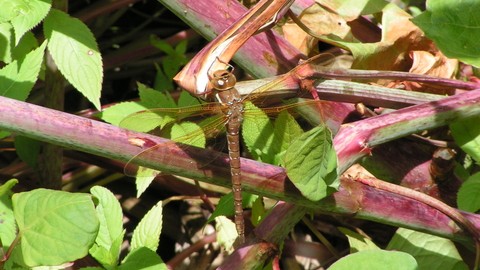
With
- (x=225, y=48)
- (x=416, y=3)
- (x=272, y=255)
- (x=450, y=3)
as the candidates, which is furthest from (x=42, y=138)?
(x=416, y=3)

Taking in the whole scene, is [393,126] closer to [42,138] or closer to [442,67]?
[442,67]

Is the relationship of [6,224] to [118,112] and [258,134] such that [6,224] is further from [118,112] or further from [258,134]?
[258,134]

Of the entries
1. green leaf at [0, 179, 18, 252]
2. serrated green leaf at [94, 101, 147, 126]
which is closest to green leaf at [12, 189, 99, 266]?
green leaf at [0, 179, 18, 252]

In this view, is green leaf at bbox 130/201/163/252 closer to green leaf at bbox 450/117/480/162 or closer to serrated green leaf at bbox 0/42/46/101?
serrated green leaf at bbox 0/42/46/101

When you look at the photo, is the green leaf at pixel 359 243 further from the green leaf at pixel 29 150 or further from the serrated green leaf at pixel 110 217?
the green leaf at pixel 29 150

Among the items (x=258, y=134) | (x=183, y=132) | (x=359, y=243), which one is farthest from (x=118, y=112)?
(x=359, y=243)

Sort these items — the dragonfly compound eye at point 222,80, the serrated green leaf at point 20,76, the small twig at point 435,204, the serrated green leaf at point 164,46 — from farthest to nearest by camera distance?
the serrated green leaf at point 164,46
the serrated green leaf at point 20,76
the small twig at point 435,204
the dragonfly compound eye at point 222,80

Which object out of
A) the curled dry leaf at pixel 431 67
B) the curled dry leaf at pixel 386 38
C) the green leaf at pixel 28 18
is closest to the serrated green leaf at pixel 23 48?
the green leaf at pixel 28 18
